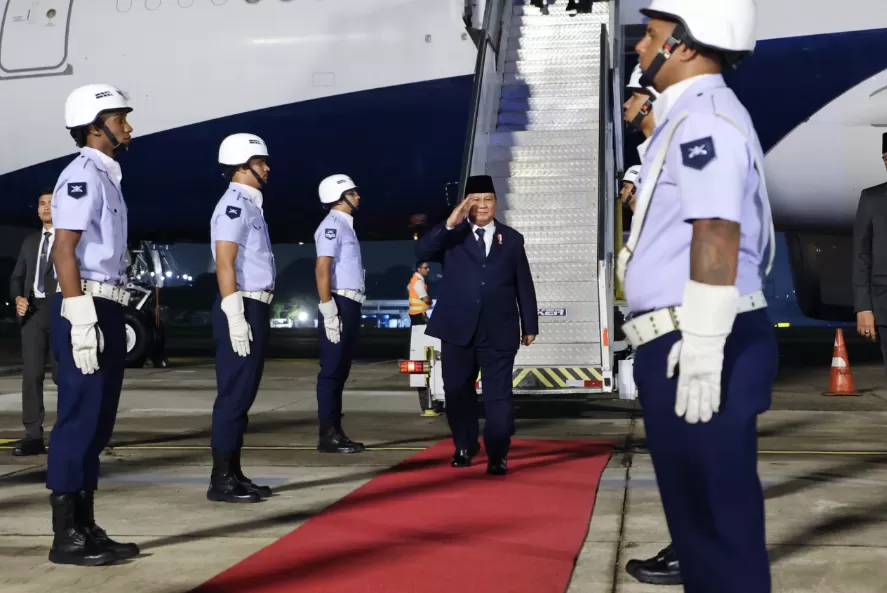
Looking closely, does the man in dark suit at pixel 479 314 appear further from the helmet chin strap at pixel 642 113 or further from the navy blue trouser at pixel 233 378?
the helmet chin strap at pixel 642 113

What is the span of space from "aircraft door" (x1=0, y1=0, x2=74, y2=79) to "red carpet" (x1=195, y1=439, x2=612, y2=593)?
9.85 meters

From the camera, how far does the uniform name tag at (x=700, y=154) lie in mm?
2762

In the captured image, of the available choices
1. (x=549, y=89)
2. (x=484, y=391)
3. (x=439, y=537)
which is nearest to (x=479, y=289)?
(x=484, y=391)

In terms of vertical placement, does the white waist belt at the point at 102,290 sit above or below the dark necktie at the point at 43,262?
below

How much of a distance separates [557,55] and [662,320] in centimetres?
1094

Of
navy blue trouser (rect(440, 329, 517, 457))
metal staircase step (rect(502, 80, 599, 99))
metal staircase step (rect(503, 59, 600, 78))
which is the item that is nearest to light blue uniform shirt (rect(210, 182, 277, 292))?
navy blue trouser (rect(440, 329, 517, 457))

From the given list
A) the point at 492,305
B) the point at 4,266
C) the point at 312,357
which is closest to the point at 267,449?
the point at 492,305

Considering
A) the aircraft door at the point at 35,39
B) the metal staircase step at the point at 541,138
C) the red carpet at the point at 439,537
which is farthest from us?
the aircraft door at the point at 35,39

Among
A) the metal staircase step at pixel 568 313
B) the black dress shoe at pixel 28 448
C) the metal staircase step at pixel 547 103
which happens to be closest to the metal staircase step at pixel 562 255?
the metal staircase step at pixel 568 313

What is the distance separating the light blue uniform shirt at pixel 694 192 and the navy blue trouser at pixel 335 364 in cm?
571

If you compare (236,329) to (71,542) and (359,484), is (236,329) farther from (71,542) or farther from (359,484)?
(71,542)

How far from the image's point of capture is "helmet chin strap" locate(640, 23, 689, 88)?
2936 mm

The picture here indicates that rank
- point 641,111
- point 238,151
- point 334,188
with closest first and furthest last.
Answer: point 641,111
point 238,151
point 334,188

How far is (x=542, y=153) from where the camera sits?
11.9m
